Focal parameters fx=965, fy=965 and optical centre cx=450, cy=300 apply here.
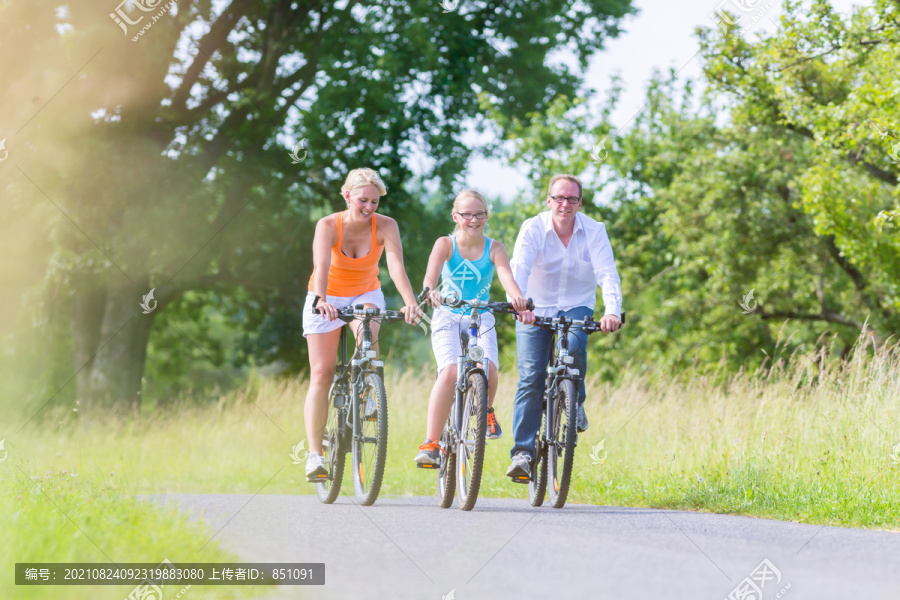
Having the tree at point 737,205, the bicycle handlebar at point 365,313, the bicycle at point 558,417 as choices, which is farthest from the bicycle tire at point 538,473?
the tree at point 737,205

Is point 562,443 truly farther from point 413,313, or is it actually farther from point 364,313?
point 364,313

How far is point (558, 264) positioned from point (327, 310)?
1574mm

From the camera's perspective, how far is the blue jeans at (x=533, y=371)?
629 cm

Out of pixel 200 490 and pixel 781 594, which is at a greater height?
pixel 781 594

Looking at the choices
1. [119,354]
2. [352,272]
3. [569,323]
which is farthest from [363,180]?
[119,354]

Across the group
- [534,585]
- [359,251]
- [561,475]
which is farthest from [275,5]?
[534,585]

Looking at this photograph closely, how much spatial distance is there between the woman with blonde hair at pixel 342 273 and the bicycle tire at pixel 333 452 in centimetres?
6

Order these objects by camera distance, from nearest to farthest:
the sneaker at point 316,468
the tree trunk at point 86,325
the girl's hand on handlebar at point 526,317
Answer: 1. the girl's hand on handlebar at point 526,317
2. the sneaker at point 316,468
3. the tree trunk at point 86,325

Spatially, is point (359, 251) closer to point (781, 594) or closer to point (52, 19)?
point (781, 594)

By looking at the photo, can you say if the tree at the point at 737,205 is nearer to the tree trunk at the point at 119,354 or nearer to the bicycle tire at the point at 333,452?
the tree trunk at the point at 119,354

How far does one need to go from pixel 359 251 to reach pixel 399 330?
12.1 m

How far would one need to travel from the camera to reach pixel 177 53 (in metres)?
17.2

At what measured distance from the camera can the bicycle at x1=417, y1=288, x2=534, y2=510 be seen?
5.91 meters

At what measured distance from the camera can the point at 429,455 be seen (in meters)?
6.24
